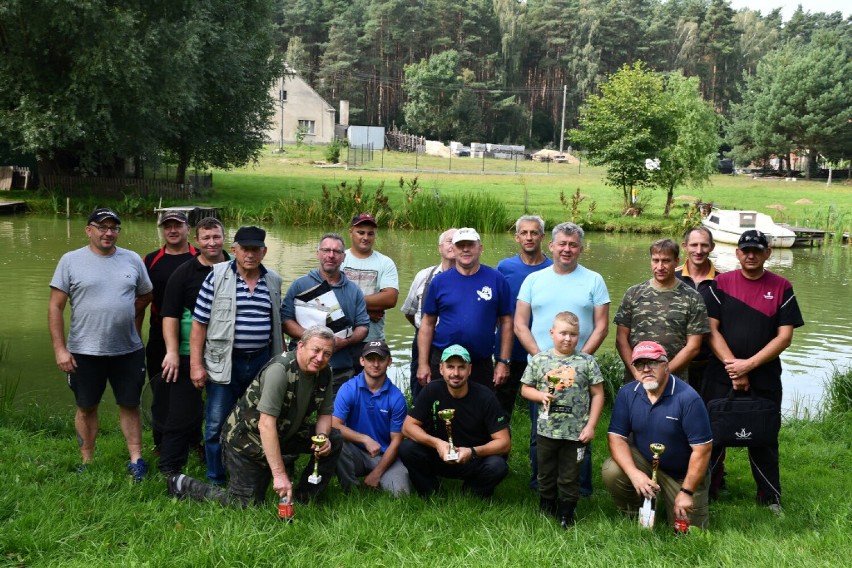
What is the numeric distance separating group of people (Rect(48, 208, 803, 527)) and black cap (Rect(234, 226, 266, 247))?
0.04 ft

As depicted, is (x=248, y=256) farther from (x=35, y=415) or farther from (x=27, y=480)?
(x=35, y=415)

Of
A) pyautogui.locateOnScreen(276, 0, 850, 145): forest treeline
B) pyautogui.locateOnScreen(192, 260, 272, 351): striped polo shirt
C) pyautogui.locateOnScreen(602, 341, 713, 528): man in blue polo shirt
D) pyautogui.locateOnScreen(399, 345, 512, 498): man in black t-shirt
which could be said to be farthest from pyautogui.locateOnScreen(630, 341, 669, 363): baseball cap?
pyautogui.locateOnScreen(276, 0, 850, 145): forest treeline

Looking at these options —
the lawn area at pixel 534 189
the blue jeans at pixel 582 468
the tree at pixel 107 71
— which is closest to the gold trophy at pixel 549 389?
the blue jeans at pixel 582 468

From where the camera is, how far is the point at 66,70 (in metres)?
28.0

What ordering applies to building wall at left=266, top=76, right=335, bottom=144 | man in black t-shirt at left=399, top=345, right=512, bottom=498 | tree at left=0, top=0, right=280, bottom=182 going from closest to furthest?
man in black t-shirt at left=399, top=345, right=512, bottom=498, tree at left=0, top=0, right=280, bottom=182, building wall at left=266, top=76, right=335, bottom=144

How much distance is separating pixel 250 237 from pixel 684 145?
3161 cm

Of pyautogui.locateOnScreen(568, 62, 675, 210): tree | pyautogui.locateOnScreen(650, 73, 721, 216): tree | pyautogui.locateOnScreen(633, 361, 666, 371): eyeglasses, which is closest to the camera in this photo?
pyautogui.locateOnScreen(633, 361, 666, 371): eyeglasses

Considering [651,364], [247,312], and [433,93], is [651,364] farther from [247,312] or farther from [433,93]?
[433,93]

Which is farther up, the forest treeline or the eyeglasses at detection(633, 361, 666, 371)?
the forest treeline

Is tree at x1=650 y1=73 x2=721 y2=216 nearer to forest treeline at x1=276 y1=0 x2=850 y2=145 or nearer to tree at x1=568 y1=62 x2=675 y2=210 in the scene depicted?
tree at x1=568 y1=62 x2=675 y2=210

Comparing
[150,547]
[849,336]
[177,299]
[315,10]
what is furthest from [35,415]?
[315,10]

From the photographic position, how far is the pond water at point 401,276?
10188 mm

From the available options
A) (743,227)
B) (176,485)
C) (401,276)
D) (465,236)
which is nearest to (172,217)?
(176,485)

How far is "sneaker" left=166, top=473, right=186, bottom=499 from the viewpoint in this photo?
535 centimetres
